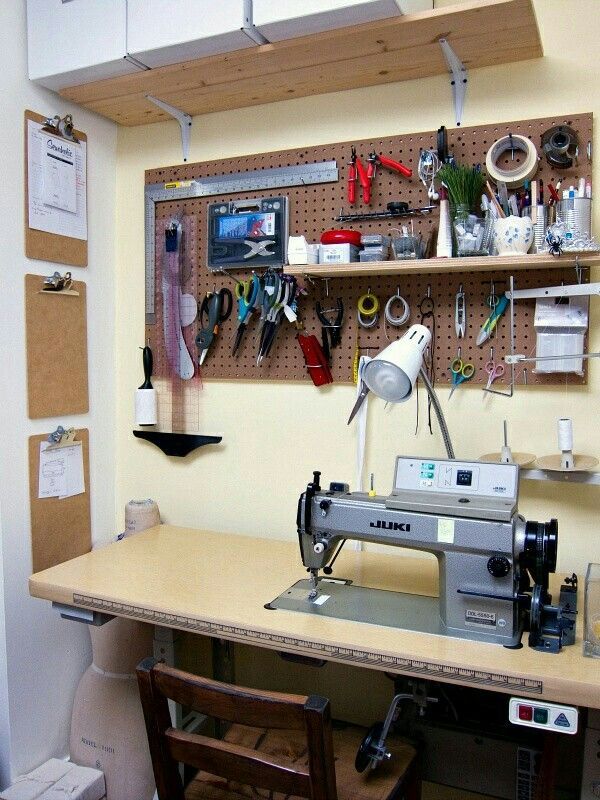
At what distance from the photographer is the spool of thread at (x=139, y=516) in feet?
7.48

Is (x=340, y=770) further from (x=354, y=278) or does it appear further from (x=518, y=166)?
(x=518, y=166)

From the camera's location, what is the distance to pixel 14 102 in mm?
2014

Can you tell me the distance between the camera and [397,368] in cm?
148

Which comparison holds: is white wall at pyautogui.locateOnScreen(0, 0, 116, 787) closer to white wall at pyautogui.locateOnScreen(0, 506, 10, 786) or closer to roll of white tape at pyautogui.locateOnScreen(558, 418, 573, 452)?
white wall at pyautogui.locateOnScreen(0, 506, 10, 786)

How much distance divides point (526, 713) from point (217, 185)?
1748 millimetres

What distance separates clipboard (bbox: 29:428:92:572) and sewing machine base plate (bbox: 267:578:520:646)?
0.90m

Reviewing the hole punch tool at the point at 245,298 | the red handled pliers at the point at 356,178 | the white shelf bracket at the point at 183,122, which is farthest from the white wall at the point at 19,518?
the red handled pliers at the point at 356,178

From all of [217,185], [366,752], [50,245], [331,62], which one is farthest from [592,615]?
[50,245]

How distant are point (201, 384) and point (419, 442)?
2.51ft

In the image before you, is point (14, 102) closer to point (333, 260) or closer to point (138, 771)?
point (333, 260)

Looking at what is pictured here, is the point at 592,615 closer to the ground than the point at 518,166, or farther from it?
A: closer to the ground

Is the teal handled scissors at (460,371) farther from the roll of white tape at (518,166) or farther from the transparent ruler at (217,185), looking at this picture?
the transparent ruler at (217,185)

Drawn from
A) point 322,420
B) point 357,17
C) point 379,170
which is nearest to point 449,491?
point 322,420

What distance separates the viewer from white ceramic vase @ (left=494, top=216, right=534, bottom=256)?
5.51 feet
